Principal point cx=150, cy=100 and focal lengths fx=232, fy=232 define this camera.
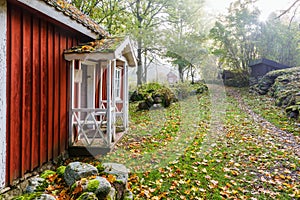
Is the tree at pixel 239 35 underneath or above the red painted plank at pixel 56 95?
above

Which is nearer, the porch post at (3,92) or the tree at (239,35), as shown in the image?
the porch post at (3,92)

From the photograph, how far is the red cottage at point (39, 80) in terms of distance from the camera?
3484 millimetres

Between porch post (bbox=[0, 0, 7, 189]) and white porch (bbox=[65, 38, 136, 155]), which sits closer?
porch post (bbox=[0, 0, 7, 189])

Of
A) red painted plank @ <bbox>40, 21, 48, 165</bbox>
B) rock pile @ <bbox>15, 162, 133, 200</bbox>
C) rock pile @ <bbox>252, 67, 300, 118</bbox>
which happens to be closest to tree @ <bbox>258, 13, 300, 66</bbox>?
rock pile @ <bbox>252, 67, 300, 118</bbox>

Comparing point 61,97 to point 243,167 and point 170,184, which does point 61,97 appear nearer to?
point 170,184

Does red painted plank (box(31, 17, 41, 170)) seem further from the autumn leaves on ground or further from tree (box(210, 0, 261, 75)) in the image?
tree (box(210, 0, 261, 75))

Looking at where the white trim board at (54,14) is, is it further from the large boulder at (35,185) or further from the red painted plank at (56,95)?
the large boulder at (35,185)

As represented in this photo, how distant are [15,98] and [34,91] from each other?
1.64 feet

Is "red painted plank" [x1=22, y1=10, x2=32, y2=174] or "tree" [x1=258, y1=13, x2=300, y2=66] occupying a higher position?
"tree" [x1=258, y1=13, x2=300, y2=66]

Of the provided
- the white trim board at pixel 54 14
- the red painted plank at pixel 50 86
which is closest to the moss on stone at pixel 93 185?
the red painted plank at pixel 50 86

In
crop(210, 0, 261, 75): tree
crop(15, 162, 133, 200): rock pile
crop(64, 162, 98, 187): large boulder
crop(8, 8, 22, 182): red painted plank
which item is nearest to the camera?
crop(15, 162, 133, 200): rock pile

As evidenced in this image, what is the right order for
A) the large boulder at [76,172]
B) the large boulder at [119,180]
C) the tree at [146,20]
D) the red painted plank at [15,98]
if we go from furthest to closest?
the tree at [146,20] < the red painted plank at [15,98] < the large boulder at [119,180] < the large boulder at [76,172]

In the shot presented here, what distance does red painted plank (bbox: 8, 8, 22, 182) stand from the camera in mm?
3553

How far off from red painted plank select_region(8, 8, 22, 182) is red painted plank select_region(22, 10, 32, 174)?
0.30ft
